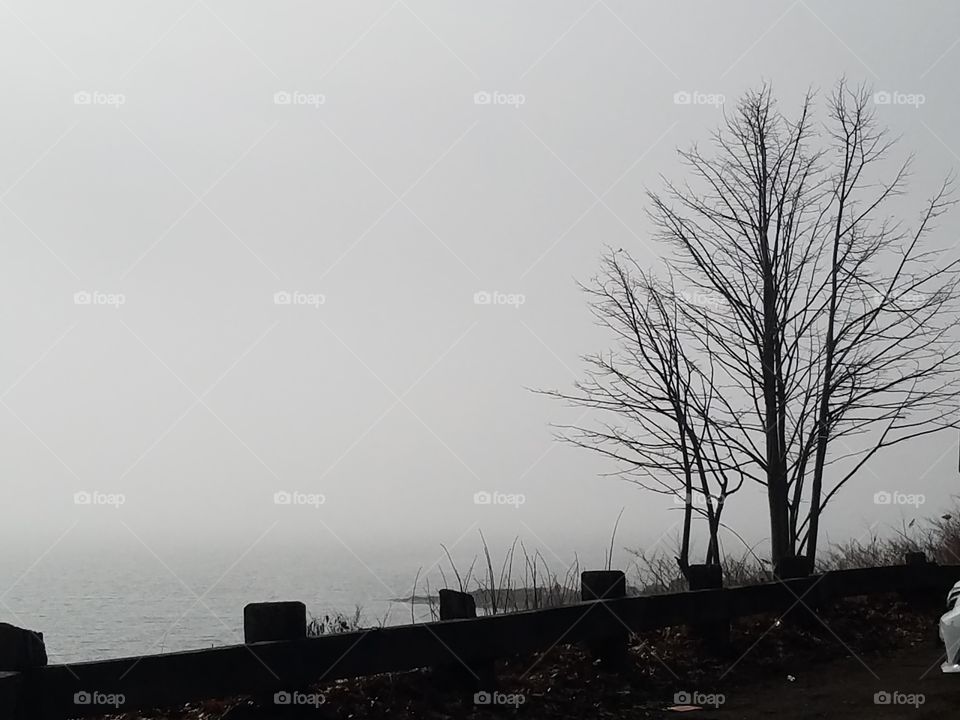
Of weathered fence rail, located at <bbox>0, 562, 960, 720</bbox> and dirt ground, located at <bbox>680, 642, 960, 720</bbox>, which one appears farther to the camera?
dirt ground, located at <bbox>680, 642, 960, 720</bbox>

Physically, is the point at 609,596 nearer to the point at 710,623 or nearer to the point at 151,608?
the point at 710,623

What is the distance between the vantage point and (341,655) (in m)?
6.16

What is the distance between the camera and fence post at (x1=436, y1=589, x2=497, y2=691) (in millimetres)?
7090

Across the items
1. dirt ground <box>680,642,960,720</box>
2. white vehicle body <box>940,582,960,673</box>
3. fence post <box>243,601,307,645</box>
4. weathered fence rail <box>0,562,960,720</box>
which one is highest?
fence post <box>243,601,307,645</box>

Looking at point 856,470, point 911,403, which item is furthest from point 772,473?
point 911,403

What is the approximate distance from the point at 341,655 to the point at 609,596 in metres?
2.92

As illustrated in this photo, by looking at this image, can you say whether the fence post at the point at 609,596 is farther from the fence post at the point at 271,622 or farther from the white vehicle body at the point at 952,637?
the fence post at the point at 271,622

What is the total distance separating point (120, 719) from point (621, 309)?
958cm

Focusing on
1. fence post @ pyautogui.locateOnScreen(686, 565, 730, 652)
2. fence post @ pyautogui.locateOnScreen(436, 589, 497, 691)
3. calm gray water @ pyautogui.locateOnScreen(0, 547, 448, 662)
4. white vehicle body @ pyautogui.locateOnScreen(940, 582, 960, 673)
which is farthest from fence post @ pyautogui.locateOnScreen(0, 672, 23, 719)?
white vehicle body @ pyautogui.locateOnScreen(940, 582, 960, 673)

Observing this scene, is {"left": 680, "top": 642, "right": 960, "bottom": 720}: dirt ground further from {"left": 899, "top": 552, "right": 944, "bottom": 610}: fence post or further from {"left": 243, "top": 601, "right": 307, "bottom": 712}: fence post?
{"left": 243, "top": 601, "right": 307, "bottom": 712}: fence post

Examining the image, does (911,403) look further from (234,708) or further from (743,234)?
(234,708)

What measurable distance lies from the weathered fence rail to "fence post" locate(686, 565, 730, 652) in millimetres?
113

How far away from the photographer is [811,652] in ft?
32.8

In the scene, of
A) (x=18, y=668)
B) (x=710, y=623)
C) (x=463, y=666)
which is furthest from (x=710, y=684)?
(x=18, y=668)
